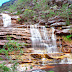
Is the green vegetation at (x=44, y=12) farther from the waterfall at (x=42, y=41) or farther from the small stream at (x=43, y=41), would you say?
the waterfall at (x=42, y=41)

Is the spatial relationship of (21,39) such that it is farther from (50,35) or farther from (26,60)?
(50,35)

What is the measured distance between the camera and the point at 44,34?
1445 centimetres

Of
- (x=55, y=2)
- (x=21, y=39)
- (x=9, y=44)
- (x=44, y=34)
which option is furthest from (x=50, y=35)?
(x=9, y=44)

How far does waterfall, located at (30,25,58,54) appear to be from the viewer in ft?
40.5

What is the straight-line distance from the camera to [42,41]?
13.1 m

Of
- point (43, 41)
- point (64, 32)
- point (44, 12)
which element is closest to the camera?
point (43, 41)

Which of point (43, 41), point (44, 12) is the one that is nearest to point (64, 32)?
point (43, 41)

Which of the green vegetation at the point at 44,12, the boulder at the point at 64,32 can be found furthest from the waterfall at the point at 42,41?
the green vegetation at the point at 44,12

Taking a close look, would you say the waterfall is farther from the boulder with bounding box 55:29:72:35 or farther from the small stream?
the boulder with bounding box 55:29:72:35

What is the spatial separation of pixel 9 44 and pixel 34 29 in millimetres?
11242

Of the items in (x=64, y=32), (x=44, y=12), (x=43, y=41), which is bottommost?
(x=43, y=41)

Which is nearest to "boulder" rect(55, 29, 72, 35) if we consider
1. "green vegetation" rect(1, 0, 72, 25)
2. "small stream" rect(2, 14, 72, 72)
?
"small stream" rect(2, 14, 72, 72)

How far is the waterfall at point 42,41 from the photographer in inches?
486

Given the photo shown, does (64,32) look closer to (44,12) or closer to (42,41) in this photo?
(42,41)
